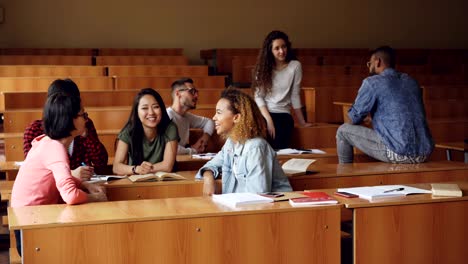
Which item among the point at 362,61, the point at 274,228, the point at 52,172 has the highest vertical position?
the point at 362,61

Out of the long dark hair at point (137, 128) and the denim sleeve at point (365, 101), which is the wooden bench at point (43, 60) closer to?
the long dark hair at point (137, 128)

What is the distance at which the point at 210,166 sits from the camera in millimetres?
4023

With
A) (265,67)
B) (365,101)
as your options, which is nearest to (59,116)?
(365,101)

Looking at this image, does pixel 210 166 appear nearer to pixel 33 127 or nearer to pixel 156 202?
pixel 156 202

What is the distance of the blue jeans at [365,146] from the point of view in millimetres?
4781

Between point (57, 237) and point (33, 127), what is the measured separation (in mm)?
1612

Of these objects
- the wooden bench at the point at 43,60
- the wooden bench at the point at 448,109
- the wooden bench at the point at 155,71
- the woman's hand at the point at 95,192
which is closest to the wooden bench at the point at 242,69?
the wooden bench at the point at 155,71

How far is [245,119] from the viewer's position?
380cm

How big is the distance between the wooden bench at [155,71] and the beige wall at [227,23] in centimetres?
339

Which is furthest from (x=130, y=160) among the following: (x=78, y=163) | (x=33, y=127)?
(x=33, y=127)

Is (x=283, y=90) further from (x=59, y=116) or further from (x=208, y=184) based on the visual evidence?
(x=59, y=116)

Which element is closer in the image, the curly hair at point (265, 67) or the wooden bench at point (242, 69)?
the curly hair at point (265, 67)

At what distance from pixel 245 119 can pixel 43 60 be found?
20.7ft

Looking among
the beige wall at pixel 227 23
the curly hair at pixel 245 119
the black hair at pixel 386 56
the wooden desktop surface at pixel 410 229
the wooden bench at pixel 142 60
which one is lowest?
the wooden desktop surface at pixel 410 229
